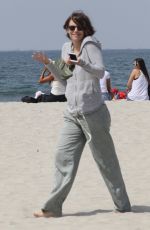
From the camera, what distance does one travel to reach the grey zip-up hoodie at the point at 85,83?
6074 mm

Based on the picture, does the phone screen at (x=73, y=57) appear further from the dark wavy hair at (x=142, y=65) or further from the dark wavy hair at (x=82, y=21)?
the dark wavy hair at (x=142, y=65)

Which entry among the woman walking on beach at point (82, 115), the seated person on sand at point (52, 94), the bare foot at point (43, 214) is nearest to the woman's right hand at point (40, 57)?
the woman walking on beach at point (82, 115)

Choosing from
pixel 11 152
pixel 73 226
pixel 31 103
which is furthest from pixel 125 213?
pixel 31 103

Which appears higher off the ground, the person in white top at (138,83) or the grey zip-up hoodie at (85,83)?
the grey zip-up hoodie at (85,83)

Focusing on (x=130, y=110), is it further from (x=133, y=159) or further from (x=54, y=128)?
(x=133, y=159)

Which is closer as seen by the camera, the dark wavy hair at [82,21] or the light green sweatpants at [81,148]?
the dark wavy hair at [82,21]

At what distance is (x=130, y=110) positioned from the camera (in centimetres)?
1345

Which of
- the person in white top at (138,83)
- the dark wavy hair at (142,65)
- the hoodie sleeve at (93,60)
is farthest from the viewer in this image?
the person in white top at (138,83)

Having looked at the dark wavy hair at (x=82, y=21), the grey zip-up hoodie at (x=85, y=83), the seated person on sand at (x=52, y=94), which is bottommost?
the seated person on sand at (x=52, y=94)

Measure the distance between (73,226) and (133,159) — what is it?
3292 millimetres

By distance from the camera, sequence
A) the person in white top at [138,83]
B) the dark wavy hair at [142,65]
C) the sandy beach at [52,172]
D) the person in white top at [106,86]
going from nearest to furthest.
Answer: the sandy beach at [52,172]
the dark wavy hair at [142,65]
the person in white top at [138,83]
the person in white top at [106,86]

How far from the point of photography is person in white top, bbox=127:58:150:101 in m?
14.9

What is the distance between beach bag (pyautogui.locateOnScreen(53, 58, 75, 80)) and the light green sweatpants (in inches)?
12.7

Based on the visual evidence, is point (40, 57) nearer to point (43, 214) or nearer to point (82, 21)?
point (82, 21)
